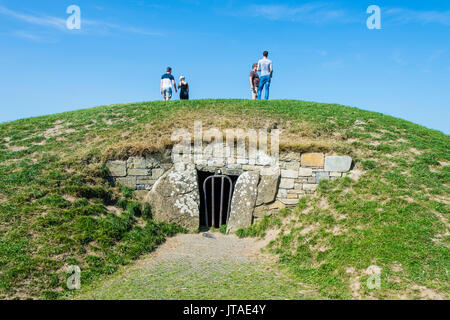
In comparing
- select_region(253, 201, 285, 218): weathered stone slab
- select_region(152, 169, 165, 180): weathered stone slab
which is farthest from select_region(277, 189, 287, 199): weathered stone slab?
select_region(152, 169, 165, 180): weathered stone slab

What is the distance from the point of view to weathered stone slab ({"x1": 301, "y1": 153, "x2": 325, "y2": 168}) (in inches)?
423

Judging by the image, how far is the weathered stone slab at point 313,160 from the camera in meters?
10.7

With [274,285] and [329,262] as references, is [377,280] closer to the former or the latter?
[329,262]

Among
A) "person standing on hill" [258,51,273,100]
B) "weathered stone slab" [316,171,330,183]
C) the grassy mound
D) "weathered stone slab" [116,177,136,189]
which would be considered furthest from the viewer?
"person standing on hill" [258,51,273,100]

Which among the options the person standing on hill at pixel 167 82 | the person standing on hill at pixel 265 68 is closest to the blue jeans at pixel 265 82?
the person standing on hill at pixel 265 68

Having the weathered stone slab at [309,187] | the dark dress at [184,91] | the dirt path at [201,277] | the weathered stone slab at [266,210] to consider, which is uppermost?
the dark dress at [184,91]

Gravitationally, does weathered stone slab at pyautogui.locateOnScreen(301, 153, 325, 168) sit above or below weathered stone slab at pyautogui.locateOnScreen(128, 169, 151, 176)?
above

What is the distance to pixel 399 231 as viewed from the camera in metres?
7.91

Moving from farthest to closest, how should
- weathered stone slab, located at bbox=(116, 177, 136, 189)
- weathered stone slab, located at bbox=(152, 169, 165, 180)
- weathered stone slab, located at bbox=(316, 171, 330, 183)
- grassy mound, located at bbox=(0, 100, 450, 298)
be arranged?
weathered stone slab, located at bbox=(152, 169, 165, 180), weathered stone slab, located at bbox=(116, 177, 136, 189), weathered stone slab, located at bbox=(316, 171, 330, 183), grassy mound, located at bbox=(0, 100, 450, 298)

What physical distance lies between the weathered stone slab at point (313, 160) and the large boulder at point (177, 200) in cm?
354

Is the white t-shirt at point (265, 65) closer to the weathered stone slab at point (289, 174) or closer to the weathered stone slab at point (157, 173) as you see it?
the weathered stone slab at point (289, 174)

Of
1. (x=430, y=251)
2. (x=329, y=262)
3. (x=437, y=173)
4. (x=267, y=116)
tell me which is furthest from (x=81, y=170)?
(x=437, y=173)

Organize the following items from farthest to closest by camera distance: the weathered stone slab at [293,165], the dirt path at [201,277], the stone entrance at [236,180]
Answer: the weathered stone slab at [293,165] → the stone entrance at [236,180] → the dirt path at [201,277]

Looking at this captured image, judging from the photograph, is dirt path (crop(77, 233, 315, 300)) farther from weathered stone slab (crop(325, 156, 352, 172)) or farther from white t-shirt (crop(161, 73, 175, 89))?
white t-shirt (crop(161, 73, 175, 89))
